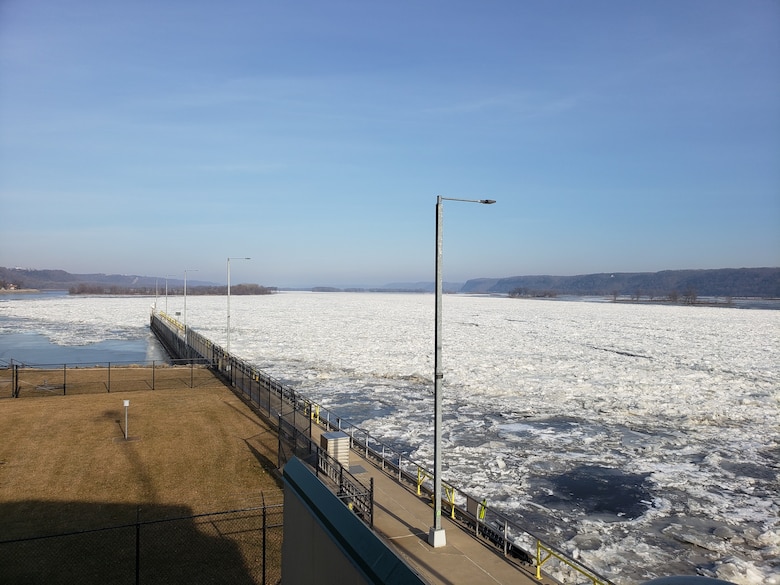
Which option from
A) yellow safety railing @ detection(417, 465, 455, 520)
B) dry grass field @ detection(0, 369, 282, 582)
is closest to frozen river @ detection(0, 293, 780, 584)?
yellow safety railing @ detection(417, 465, 455, 520)

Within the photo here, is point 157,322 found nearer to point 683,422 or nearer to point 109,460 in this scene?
point 109,460

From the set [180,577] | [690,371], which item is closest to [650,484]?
[180,577]

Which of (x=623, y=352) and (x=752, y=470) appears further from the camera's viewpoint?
(x=623, y=352)

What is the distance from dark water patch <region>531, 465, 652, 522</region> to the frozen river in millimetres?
63

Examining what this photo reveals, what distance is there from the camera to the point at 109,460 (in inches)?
718

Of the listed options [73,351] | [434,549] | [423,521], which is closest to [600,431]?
[423,521]

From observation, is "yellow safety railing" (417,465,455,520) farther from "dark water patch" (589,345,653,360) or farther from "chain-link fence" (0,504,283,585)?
"dark water patch" (589,345,653,360)

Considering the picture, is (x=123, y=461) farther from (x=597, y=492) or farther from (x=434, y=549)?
(x=597, y=492)

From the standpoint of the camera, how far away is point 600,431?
2408 centimetres

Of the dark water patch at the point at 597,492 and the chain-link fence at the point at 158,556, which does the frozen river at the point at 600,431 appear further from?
the chain-link fence at the point at 158,556

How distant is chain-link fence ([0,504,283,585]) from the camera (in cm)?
1098

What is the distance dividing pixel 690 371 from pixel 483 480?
27576 mm

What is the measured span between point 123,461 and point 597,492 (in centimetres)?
1470

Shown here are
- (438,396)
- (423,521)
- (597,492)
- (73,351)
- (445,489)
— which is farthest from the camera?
(73,351)
